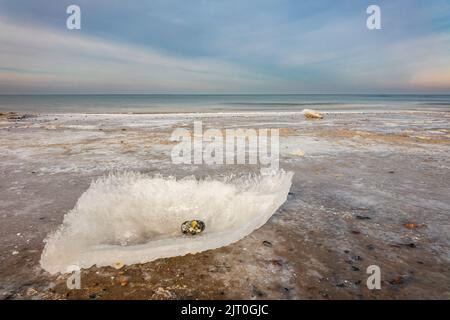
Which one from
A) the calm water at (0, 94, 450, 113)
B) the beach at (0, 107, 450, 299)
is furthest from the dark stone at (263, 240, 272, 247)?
the calm water at (0, 94, 450, 113)

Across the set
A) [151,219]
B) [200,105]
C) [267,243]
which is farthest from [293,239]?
[200,105]

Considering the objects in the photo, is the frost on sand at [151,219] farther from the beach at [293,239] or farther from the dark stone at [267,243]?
the dark stone at [267,243]

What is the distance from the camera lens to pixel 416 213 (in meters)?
3.75

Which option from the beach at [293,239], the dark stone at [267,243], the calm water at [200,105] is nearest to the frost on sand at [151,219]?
the beach at [293,239]

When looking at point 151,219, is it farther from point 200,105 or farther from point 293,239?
point 200,105

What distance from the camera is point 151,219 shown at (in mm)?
3553

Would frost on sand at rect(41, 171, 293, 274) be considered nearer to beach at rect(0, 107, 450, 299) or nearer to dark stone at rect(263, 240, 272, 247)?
beach at rect(0, 107, 450, 299)

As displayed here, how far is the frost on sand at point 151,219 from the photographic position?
2.69 meters

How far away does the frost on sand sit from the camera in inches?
106

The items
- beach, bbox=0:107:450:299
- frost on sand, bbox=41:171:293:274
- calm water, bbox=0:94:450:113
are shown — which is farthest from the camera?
calm water, bbox=0:94:450:113

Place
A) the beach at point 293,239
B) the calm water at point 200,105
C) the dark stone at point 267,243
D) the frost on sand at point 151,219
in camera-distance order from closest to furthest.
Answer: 1. the beach at point 293,239
2. the frost on sand at point 151,219
3. the dark stone at point 267,243
4. the calm water at point 200,105

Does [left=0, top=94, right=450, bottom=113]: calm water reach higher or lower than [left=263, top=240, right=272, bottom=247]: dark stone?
higher

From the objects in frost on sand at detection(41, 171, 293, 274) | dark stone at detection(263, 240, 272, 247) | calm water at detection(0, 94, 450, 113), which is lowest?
dark stone at detection(263, 240, 272, 247)
